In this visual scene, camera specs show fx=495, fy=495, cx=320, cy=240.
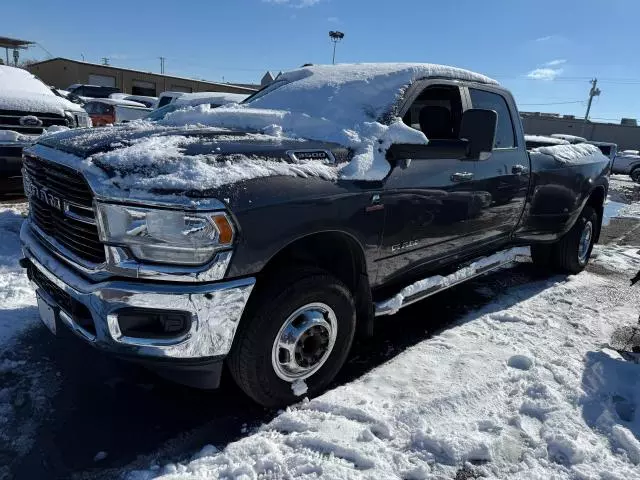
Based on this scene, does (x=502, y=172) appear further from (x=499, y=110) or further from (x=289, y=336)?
(x=289, y=336)

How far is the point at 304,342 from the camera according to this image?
106 inches

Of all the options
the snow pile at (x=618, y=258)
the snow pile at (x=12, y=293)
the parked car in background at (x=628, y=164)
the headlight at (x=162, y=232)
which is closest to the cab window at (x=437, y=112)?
the headlight at (x=162, y=232)

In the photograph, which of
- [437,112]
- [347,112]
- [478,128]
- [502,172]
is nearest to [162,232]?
[347,112]

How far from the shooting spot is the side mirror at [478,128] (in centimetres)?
310

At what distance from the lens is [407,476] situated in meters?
2.25

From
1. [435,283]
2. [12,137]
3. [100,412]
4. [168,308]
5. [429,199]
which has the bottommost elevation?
[100,412]

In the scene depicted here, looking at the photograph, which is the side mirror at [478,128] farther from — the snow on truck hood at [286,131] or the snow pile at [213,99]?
the snow pile at [213,99]

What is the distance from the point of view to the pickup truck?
2131 mm

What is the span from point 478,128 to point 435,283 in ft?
3.59

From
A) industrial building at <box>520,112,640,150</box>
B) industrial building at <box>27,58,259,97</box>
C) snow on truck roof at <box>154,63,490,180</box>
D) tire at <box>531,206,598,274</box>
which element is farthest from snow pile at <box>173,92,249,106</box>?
industrial building at <box>520,112,640,150</box>

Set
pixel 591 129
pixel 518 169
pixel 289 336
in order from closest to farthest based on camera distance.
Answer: pixel 289 336
pixel 518 169
pixel 591 129

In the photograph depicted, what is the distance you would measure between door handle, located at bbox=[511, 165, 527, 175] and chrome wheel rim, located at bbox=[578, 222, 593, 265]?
1.88 m

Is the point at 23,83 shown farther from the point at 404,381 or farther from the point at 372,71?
the point at 404,381

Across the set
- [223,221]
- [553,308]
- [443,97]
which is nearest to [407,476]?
[223,221]
